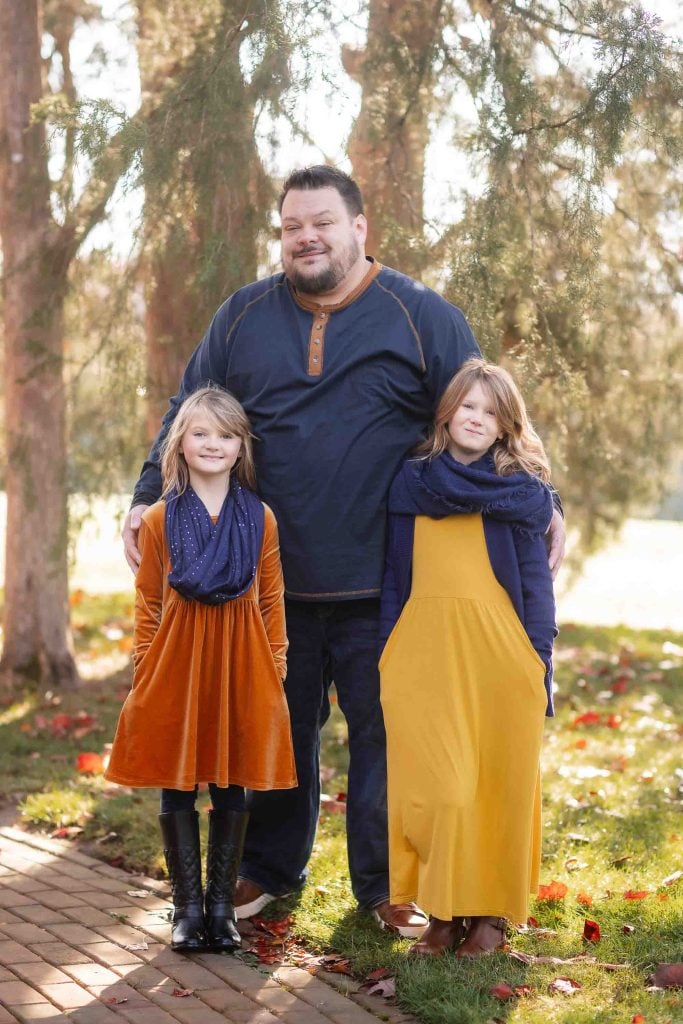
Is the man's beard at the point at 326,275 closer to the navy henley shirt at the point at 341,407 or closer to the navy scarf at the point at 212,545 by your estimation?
the navy henley shirt at the point at 341,407

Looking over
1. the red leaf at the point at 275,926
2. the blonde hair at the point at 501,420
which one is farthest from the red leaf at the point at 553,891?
the blonde hair at the point at 501,420

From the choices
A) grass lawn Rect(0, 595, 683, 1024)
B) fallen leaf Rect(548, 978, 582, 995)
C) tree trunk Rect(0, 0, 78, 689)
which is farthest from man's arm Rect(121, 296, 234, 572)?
tree trunk Rect(0, 0, 78, 689)

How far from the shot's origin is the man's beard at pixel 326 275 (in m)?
3.92

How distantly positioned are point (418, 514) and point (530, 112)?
2219 mm

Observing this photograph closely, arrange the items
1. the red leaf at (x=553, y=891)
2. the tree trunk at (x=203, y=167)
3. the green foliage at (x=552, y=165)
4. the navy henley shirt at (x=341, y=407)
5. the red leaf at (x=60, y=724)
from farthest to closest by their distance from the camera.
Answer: the red leaf at (x=60, y=724), the tree trunk at (x=203, y=167), the green foliage at (x=552, y=165), the red leaf at (x=553, y=891), the navy henley shirt at (x=341, y=407)

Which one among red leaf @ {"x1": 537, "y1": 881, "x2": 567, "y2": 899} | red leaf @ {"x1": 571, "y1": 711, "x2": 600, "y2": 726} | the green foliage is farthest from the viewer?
red leaf @ {"x1": 571, "y1": 711, "x2": 600, "y2": 726}

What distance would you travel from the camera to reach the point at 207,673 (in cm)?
379

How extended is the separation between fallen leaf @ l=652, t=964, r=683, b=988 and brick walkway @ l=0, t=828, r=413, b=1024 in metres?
0.72

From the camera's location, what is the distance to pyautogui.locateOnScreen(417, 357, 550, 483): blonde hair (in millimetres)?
3746

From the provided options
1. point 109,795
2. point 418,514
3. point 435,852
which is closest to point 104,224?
point 109,795

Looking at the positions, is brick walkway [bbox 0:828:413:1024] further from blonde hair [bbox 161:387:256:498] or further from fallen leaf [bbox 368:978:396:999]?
blonde hair [bbox 161:387:256:498]

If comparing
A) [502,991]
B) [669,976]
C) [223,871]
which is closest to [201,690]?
[223,871]

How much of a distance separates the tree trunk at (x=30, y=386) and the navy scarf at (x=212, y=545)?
10.1 ft

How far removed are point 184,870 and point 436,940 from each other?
0.78 meters
